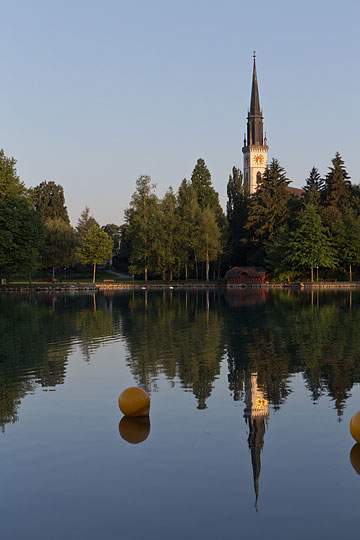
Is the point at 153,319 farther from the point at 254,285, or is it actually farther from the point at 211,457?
the point at 254,285

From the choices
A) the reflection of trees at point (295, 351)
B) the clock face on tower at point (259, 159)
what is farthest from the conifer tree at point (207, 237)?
the clock face on tower at point (259, 159)

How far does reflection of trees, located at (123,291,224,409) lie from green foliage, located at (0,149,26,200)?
48923 mm

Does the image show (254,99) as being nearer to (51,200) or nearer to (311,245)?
(51,200)

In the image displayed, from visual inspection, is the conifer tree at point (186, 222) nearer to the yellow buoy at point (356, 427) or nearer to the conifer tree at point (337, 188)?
the conifer tree at point (337, 188)

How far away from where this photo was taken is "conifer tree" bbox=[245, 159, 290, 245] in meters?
113

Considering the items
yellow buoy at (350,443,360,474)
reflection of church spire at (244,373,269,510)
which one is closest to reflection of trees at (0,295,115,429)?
reflection of church spire at (244,373,269,510)

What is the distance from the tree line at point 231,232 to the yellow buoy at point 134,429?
81.7 meters

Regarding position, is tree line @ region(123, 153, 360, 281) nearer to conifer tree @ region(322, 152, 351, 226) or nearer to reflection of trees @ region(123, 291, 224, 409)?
conifer tree @ region(322, 152, 351, 226)

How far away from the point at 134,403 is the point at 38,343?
15417 millimetres

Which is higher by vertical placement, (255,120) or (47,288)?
(255,120)

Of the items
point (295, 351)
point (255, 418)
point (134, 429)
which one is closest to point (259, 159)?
point (295, 351)

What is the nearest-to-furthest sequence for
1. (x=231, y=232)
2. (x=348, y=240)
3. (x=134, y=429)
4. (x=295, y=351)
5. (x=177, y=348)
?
(x=134, y=429) → (x=295, y=351) → (x=177, y=348) → (x=348, y=240) → (x=231, y=232)

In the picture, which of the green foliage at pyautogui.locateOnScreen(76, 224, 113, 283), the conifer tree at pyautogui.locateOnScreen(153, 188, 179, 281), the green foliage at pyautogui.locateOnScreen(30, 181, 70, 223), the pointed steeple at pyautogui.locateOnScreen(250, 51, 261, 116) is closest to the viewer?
the conifer tree at pyautogui.locateOnScreen(153, 188, 179, 281)

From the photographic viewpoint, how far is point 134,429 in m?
15.6
